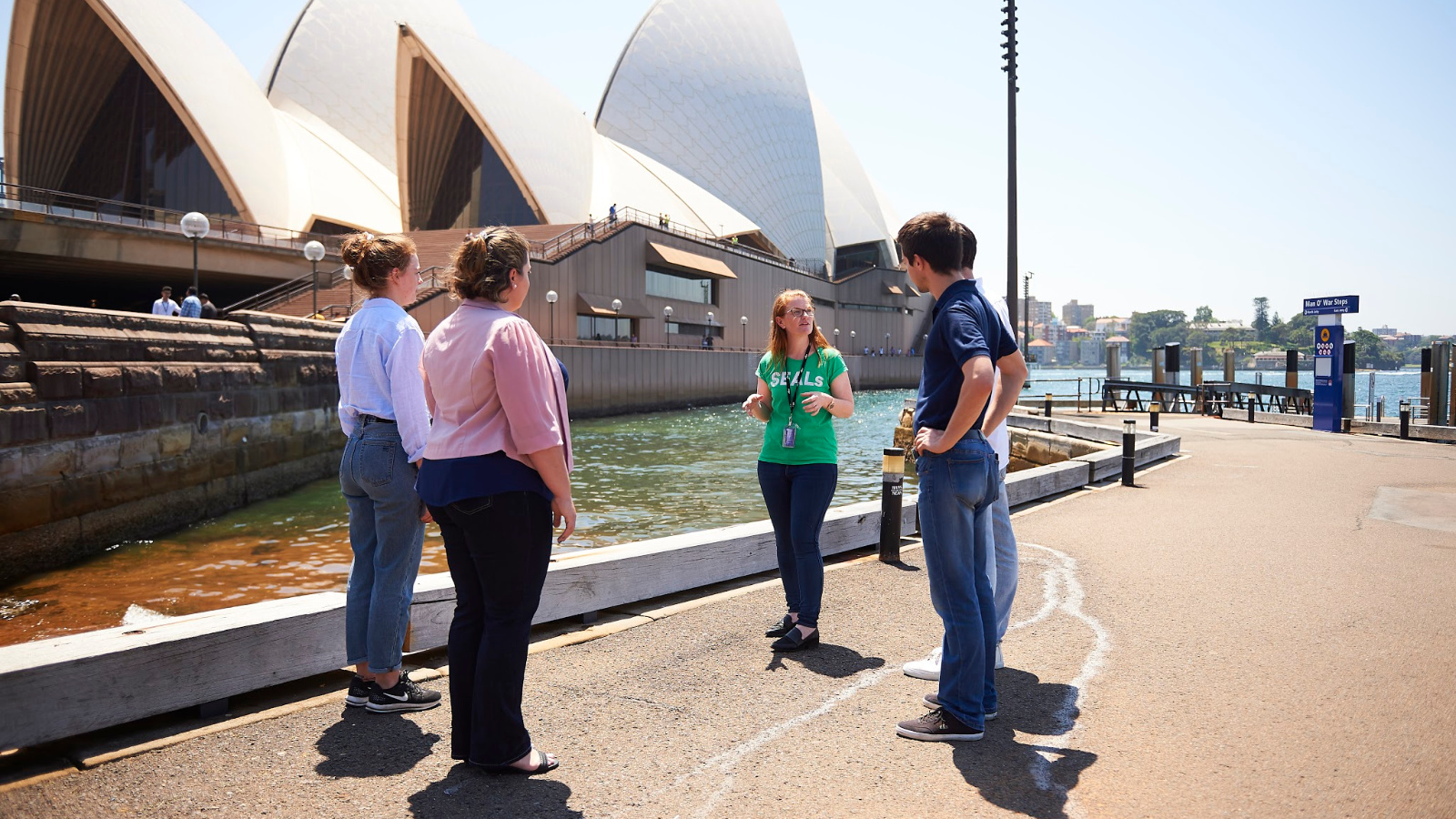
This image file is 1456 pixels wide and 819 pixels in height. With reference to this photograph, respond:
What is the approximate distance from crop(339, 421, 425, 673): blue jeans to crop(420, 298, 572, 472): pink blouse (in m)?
0.63

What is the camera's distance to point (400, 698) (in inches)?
134

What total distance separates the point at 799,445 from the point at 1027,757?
1.86 m

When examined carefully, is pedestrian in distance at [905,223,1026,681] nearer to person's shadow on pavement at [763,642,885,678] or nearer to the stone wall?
person's shadow on pavement at [763,642,885,678]

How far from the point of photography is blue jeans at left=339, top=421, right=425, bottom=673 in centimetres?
333

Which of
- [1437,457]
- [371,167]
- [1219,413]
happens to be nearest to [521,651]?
[1437,457]

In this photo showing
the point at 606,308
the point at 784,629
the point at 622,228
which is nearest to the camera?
the point at 784,629

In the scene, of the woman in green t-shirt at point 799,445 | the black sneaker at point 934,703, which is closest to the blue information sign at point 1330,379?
the woman in green t-shirt at point 799,445

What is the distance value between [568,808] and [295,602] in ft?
6.10

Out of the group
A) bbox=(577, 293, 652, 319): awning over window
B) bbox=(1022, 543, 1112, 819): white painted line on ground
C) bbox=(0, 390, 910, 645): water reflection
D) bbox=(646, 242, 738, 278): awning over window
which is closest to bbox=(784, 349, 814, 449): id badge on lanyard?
bbox=(1022, 543, 1112, 819): white painted line on ground

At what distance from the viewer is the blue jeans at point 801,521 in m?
4.32

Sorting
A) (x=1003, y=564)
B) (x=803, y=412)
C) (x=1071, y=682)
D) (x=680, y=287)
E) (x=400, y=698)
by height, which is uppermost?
(x=680, y=287)

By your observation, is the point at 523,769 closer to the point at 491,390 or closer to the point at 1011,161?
the point at 491,390

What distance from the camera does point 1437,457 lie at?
13.9m

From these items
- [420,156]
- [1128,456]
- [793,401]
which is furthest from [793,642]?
[420,156]
